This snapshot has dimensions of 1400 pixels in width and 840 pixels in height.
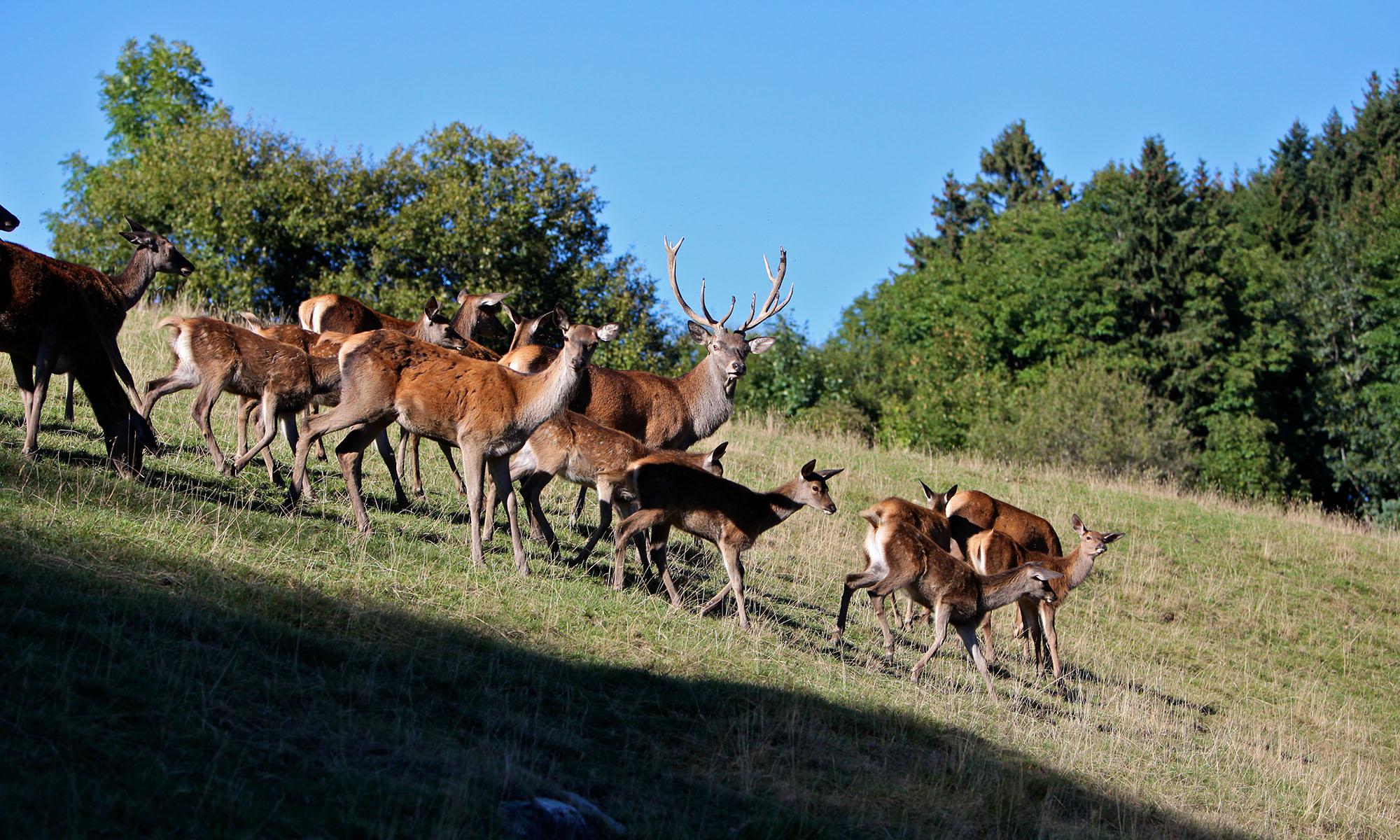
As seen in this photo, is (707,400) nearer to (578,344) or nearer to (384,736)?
(578,344)

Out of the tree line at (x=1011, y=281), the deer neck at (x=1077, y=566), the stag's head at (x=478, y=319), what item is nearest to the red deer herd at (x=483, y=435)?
the deer neck at (x=1077, y=566)

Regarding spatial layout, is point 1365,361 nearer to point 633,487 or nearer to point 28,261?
point 633,487

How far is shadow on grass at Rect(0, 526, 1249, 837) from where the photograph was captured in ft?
18.9

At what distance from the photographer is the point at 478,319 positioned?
53.8 feet

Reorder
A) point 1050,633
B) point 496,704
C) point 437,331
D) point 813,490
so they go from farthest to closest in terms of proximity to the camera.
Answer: point 437,331 → point 1050,633 → point 813,490 → point 496,704

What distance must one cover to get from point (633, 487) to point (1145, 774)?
14.6 feet

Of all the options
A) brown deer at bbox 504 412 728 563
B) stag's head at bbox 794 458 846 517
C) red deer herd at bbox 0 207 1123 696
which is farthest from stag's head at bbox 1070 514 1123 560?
brown deer at bbox 504 412 728 563

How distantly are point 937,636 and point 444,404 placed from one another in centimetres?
431

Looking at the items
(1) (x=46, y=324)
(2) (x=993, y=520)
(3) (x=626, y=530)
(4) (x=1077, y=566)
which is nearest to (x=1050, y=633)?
(4) (x=1077, y=566)

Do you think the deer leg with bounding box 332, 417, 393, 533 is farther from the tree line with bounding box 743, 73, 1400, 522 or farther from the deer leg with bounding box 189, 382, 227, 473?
the tree line with bounding box 743, 73, 1400, 522

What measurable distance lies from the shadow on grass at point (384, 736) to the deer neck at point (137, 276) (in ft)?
23.0

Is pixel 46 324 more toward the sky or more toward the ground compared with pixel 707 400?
more toward the ground

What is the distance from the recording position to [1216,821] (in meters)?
8.85

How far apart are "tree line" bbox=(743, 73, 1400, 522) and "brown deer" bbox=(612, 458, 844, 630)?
23329 mm
